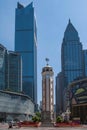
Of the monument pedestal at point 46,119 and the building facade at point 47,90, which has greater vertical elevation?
the building facade at point 47,90

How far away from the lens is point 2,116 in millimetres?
178250

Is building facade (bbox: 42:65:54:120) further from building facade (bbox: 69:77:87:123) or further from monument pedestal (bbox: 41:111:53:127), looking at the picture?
building facade (bbox: 69:77:87:123)

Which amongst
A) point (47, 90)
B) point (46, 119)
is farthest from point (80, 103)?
point (46, 119)

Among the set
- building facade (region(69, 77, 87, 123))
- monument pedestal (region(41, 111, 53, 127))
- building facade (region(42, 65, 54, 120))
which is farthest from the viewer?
building facade (region(69, 77, 87, 123))

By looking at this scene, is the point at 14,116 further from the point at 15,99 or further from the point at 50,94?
the point at 50,94

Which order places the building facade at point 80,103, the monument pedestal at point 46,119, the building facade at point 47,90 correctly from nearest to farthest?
the monument pedestal at point 46,119 < the building facade at point 47,90 < the building facade at point 80,103

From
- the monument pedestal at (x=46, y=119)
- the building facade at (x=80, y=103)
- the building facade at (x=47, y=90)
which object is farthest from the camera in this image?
the building facade at (x=80, y=103)

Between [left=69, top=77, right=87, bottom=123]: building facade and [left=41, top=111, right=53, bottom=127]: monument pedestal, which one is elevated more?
[left=69, top=77, right=87, bottom=123]: building facade

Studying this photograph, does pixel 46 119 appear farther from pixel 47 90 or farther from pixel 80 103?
pixel 80 103

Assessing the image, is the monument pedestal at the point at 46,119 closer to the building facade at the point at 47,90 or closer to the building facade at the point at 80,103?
Result: the building facade at the point at 47,90

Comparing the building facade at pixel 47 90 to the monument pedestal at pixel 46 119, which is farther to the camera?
the building facade at pixel 47 90

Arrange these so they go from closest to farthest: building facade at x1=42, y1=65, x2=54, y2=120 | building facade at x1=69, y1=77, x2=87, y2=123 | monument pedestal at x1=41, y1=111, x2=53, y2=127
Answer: monument pedestal at x1=41, y1=111, x2=53, y2=127
building facade at x1=42, y1=65, x2=54, y2=120
building facade at x1=69, y1=77, x2=87, y2=123

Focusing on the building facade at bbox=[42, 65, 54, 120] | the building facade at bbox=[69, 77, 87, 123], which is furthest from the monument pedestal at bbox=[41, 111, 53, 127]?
the building facade at bbox=[69, 77, 87, 123]

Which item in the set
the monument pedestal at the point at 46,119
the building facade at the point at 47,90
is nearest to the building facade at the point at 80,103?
the building facade at the point at 47,90
